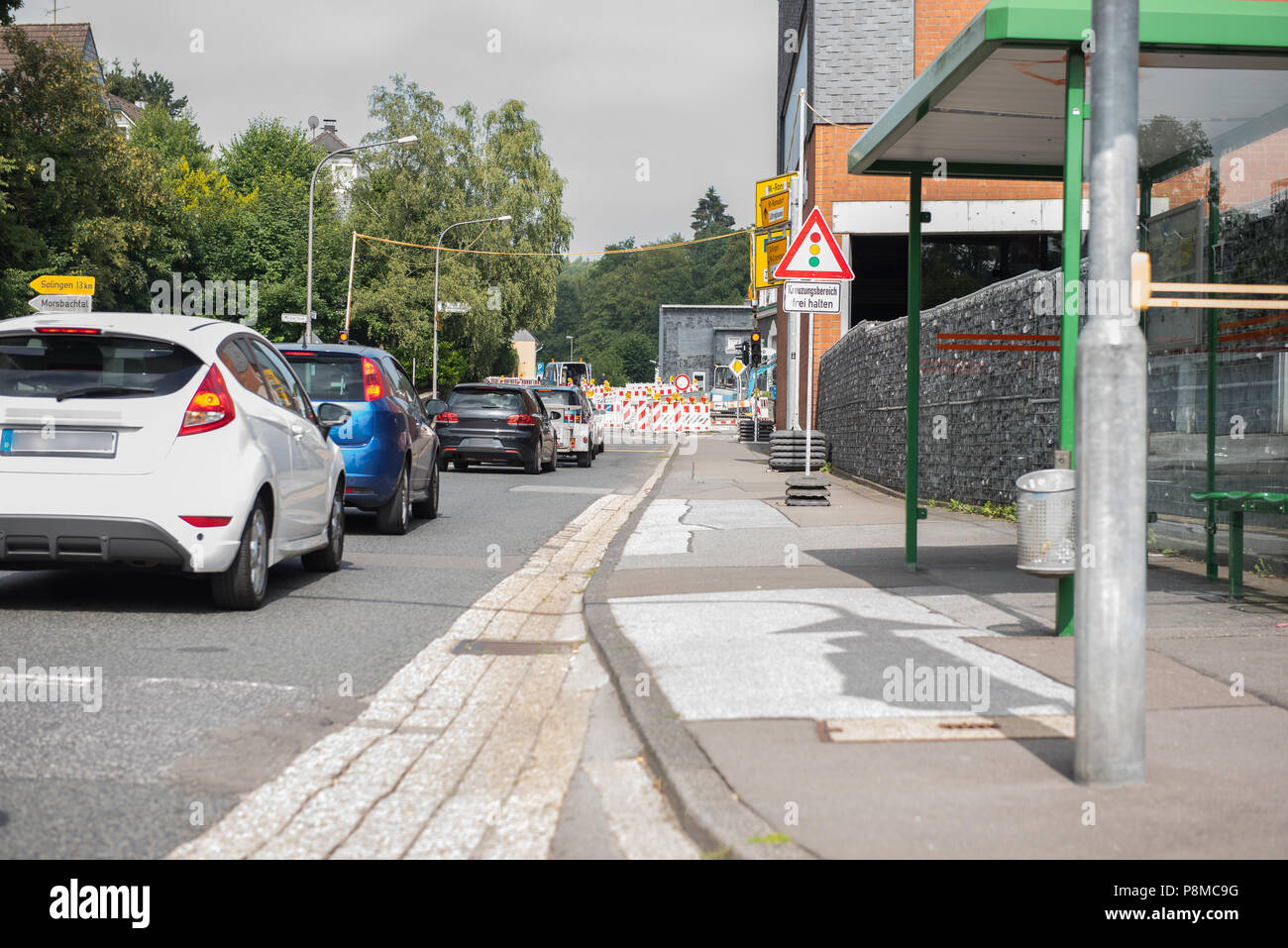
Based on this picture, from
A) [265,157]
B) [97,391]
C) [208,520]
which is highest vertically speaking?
[265,157]

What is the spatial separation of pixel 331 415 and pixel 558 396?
2012 cm

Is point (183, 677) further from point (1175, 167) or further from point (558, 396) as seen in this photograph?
point (558, 396)

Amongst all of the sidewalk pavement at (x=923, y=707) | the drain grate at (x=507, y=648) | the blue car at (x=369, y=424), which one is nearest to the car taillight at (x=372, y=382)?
the blue car at (x=369, y=424)

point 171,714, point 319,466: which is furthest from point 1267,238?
point 171,714

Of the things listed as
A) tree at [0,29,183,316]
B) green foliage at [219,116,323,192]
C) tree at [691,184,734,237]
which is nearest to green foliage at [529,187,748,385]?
tree at [691,184,734,237]

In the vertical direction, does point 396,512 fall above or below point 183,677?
above

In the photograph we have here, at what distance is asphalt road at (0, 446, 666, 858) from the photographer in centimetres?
419

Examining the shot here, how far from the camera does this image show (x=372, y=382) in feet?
41.4

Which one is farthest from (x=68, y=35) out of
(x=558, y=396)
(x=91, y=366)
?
(x=91, y=366)

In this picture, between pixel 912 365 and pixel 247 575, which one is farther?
pixel 912 365

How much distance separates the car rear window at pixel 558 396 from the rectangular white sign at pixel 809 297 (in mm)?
15508

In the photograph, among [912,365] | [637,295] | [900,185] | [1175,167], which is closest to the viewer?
[1175,167]

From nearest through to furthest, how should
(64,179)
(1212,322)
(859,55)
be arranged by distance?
(1212,322)
(859,55)
(64,179)
